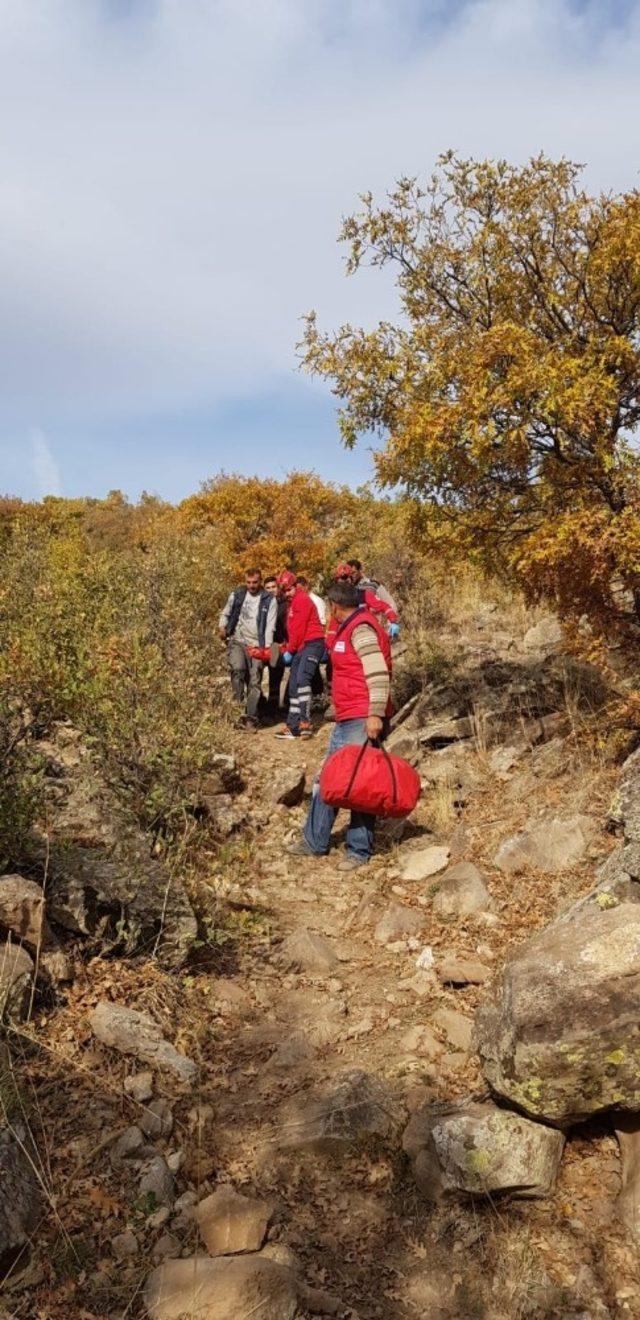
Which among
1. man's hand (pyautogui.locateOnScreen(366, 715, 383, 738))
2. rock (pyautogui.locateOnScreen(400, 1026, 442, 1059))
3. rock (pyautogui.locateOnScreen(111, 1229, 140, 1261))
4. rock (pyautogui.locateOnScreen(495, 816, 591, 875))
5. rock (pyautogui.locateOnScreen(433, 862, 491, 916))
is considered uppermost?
man's hand (pyautogui.locateOnScreen(366, 715, 383, 738))

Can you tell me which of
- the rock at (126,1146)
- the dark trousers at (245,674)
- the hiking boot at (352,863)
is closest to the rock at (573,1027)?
the rock at (126,1146)

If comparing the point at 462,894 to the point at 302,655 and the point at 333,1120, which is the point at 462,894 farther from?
the point at 302,655

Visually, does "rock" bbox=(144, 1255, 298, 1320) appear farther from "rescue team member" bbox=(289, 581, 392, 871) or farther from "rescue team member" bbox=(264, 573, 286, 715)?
"rescue team member" bbox=(264, 573, 286, 715)

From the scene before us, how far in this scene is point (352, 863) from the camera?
6.25 m

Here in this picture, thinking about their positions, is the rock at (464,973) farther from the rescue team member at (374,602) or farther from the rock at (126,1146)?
the rescue team member at (374,602)

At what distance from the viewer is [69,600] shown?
29.1ft

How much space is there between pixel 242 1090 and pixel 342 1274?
3.42 feet

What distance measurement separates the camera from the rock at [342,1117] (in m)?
3.25

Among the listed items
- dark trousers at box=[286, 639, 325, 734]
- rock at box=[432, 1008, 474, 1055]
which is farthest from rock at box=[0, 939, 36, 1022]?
dark trousers at box=[286, 639, 325, 734]

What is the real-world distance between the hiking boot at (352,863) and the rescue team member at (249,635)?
423cm

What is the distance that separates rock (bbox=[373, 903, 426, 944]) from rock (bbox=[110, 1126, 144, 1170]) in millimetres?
2271

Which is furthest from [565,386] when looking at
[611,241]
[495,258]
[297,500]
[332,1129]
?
[297,500]

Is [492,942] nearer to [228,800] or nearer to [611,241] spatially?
[228,800]

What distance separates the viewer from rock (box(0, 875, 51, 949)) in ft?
12.2
